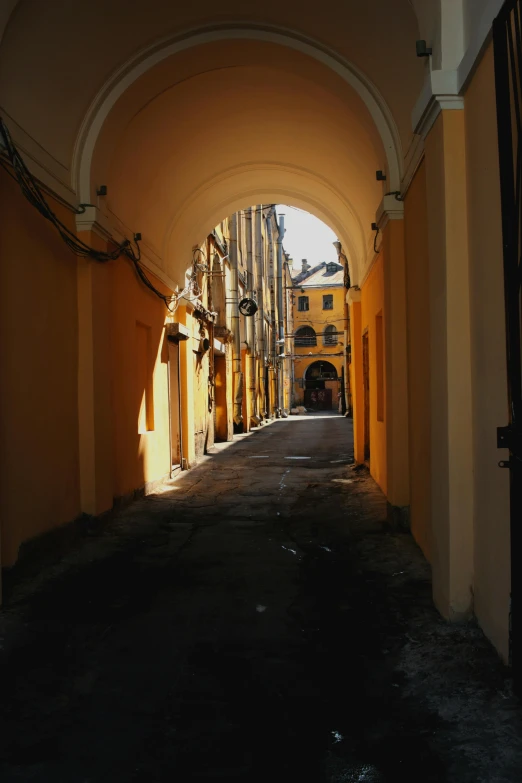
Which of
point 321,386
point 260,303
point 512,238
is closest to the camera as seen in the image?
point 512,238

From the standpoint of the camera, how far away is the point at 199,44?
6.45 m

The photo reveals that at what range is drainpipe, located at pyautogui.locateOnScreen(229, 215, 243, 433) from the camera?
70.9 feet

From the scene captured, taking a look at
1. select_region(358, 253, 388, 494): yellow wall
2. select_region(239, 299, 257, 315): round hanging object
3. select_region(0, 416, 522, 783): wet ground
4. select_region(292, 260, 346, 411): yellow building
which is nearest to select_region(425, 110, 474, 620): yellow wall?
select_region(0, 416, 522, 783): wet ground

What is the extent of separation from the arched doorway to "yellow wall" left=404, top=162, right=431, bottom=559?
160 ft

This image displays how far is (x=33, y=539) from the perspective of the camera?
5.25 meters

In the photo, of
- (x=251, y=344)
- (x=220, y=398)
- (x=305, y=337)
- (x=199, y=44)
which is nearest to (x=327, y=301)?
(x=305, y=337)

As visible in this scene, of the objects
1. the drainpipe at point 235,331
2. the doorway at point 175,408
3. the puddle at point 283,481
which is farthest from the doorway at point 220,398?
the puddle at point 283,481

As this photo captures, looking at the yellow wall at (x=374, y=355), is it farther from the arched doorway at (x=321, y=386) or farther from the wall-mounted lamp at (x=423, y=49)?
the arched doorway at (x=321, y=386)

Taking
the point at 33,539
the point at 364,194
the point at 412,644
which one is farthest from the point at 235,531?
the point at 364,194

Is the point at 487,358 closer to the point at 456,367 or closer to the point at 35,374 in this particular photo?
the point at 456,367

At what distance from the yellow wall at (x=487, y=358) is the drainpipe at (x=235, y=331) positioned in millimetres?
18088

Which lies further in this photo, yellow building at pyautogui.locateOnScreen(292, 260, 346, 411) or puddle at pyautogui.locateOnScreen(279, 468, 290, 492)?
yellow building at pyautogui.locateOnScreen(292, 260, 346, 411)

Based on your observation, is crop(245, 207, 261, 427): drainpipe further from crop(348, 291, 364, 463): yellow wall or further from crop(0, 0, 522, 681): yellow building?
crop(0, 0, 522, 681): yellow building

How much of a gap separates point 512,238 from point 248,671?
245 cm
